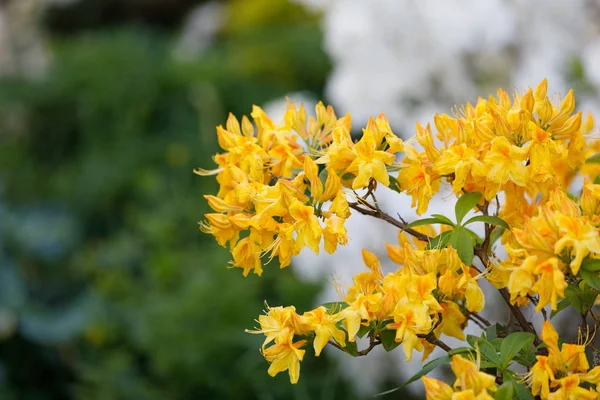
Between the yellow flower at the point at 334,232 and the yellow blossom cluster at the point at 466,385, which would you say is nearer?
the yellow blossom cluster at the point at 466,385

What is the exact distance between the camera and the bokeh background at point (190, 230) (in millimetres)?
2127

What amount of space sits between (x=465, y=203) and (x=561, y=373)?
0.20 metres

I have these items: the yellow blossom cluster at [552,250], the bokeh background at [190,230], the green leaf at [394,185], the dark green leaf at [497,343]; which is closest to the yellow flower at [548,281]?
the yellow blossom cluster at [552,250]

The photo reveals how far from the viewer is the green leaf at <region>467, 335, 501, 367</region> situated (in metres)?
0.76

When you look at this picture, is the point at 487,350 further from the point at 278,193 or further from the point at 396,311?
the point at 278,193

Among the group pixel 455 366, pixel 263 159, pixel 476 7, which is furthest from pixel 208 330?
pixel 455 366

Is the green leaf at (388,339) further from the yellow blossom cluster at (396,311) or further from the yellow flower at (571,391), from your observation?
the yellow flower at (571,391)

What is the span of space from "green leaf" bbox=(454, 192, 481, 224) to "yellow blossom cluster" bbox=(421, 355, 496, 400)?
18 centimetres

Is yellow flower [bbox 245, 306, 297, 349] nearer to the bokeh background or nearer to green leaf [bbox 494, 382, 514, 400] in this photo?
green leaf [bbox 494, 382, 514, 400]

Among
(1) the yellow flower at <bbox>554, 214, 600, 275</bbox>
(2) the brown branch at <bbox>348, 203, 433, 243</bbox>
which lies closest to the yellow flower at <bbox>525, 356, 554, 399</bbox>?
(1) the yellow flower at <bbox>554, 214, 600, 275</bbox>

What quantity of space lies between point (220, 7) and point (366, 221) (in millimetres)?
6020

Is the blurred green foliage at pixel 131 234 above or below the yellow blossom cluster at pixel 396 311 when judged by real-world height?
below

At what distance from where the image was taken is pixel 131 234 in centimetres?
329

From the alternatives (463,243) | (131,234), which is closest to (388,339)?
(463,243)
